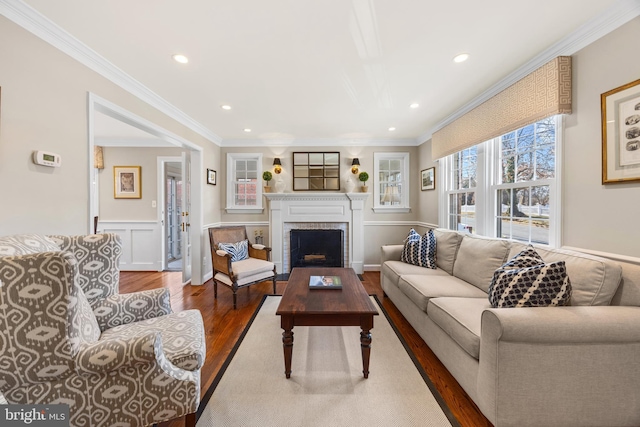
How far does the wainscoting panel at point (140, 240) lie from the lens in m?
4.53

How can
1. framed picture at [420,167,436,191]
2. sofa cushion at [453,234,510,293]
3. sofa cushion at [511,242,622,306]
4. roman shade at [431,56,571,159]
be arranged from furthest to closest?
framed picture at [420,167,436,191], sofa cushion at [453,234,510,293], roman shade at [431,56,571,159], sofa cushion at [511,242,622,306]

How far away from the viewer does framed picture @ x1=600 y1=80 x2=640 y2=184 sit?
4.86 ft

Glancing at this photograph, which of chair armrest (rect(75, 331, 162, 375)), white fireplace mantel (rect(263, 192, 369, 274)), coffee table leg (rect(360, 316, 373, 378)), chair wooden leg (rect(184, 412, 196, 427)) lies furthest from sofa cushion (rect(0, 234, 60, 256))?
white fireplace mantel (rect(263, 192, 369, 274))

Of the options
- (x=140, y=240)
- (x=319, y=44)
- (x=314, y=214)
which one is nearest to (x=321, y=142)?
(x=314, y=214)

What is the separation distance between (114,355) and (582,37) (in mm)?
3378

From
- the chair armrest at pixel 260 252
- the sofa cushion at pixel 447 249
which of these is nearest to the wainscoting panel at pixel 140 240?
the chair armrest at pixel 260 252

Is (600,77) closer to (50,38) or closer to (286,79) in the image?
(286,79)

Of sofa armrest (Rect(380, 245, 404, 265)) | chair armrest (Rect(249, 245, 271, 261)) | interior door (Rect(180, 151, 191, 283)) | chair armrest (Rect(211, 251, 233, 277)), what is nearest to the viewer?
chair armrest (Rect(211, 251, 233, 277))

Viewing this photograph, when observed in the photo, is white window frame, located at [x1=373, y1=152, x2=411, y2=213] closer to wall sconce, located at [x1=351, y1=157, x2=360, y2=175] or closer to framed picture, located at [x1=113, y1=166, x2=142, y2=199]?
wall sconce, located at [x1=351, y1=157, x2=360, y2=175]

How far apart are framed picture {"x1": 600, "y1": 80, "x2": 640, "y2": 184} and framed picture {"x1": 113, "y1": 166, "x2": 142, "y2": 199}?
5.94 metres

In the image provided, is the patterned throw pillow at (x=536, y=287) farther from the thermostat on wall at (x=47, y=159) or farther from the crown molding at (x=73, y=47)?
the crown molding at (x=73, y=47)

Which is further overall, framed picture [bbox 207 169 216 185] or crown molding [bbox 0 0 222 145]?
framed picture [bbox 207 169 216 185]

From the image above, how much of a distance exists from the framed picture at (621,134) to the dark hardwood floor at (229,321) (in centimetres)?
173

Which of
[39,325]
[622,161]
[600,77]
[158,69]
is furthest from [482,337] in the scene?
[158,69]
